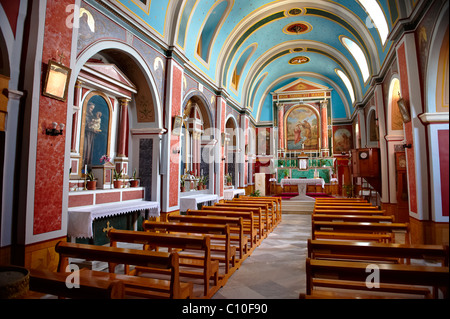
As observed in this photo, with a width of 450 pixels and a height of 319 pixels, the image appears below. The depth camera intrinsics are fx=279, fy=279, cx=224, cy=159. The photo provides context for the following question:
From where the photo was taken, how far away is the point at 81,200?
16.6 ft

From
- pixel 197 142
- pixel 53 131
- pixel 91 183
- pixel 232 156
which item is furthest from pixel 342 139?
pixel 53 131

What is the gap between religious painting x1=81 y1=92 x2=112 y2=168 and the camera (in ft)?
20.3

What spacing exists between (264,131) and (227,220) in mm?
14368

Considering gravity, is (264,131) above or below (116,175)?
above

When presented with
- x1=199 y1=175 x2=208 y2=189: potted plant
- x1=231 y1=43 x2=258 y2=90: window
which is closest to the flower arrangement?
x1=199 y1=175 x2=208 y2=189: potted plant

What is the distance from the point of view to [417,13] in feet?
18.6

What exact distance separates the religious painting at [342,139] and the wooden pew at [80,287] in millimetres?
17597

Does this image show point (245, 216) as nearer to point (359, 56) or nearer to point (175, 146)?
point (175, 146)

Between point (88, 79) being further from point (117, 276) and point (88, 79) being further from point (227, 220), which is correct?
point (117, 276)

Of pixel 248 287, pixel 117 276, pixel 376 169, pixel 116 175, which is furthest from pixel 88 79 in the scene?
pixel 376 169

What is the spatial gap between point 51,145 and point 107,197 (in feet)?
6.39

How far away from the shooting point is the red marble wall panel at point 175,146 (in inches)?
287

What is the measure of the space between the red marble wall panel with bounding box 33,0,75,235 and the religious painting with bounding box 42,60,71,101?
0.27 feet

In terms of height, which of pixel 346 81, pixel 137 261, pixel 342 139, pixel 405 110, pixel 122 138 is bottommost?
pixel 137 261
